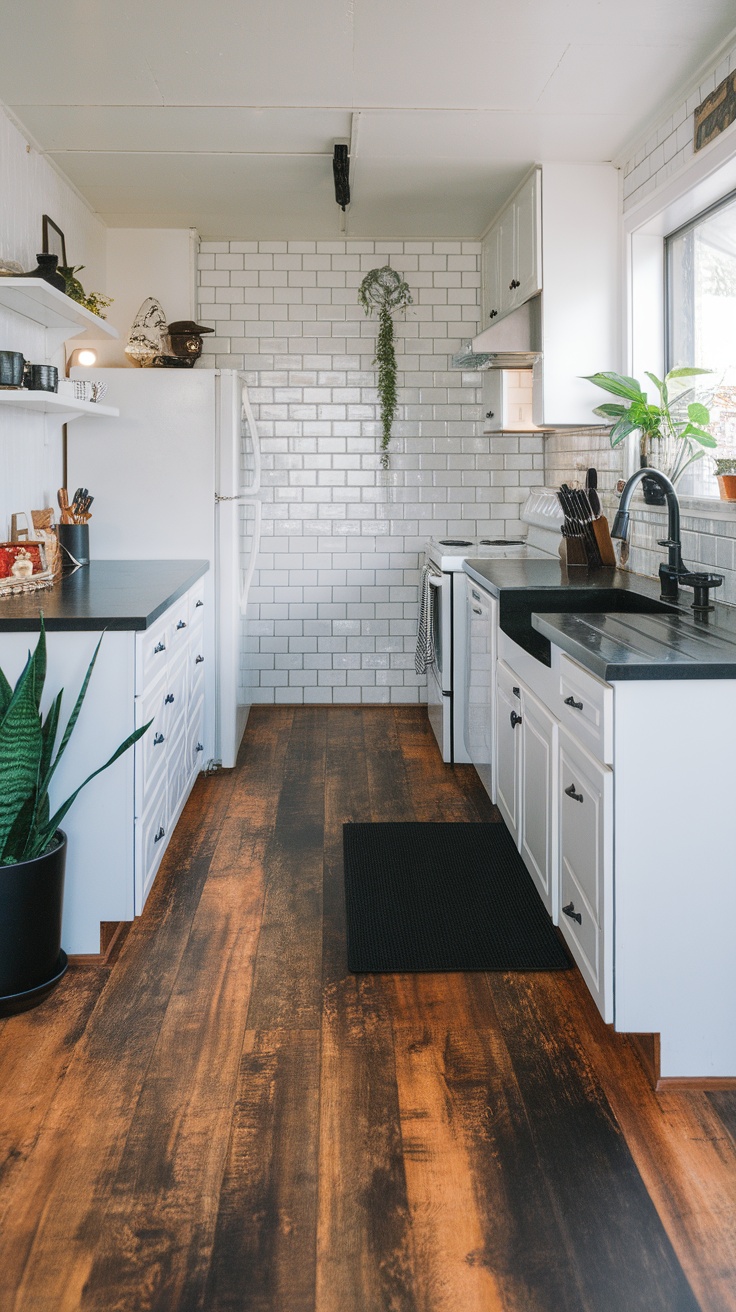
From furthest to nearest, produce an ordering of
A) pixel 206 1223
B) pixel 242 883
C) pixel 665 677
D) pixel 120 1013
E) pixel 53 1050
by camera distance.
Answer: pixel 242 883 → pixel 120 1013 → pixel 53 1050 → pixel 665 677 → pixel 206 1223

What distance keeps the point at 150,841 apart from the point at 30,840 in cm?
53

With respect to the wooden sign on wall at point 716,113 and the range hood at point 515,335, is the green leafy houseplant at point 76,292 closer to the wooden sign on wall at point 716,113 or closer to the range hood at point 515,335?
the range hood at point 515,335

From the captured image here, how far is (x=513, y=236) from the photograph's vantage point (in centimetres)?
495

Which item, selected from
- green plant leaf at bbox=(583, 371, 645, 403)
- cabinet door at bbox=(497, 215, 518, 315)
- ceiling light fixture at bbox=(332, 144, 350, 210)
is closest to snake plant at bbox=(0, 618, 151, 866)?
green plant leaf at bbox=(583, 371, 645, 403)

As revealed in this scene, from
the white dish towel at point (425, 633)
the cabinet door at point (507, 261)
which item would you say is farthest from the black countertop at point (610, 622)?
the cabinet door at point (507, 261)

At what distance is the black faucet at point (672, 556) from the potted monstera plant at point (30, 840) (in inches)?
58.1

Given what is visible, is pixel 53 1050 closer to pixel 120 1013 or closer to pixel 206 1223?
pixel 120 1013

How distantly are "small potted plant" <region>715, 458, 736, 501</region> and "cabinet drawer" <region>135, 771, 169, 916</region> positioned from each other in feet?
6.39

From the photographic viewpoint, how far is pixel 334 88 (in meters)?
3.61

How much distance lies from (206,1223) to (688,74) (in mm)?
3659

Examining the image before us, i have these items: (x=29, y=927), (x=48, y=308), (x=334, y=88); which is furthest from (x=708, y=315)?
(x=29, y=927)

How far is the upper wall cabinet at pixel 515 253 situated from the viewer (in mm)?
4480

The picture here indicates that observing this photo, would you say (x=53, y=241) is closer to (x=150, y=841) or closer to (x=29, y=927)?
(x=150, y=841)

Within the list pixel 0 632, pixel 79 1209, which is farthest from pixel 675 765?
pixel 0 632
